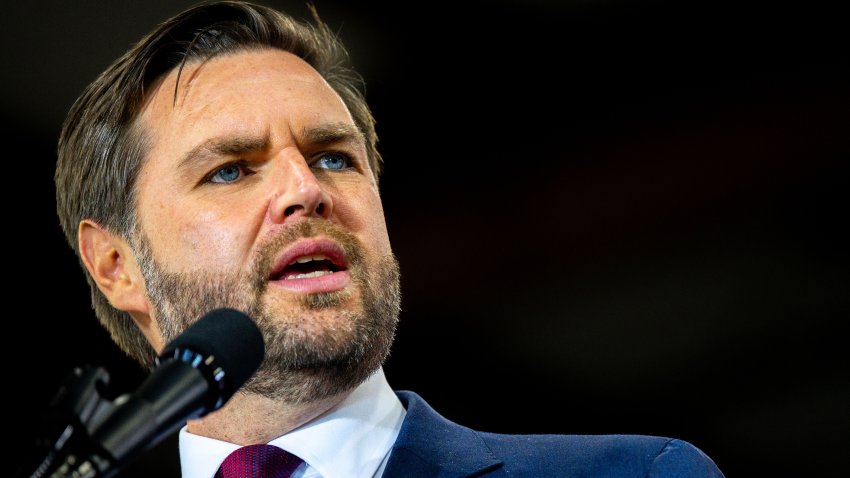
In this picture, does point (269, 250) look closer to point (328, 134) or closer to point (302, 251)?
point (302, 251)

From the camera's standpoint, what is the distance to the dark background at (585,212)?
2.37 m

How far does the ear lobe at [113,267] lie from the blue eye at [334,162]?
40cm

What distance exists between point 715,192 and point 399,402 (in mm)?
1045

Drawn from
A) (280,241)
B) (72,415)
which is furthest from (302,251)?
(72,415)

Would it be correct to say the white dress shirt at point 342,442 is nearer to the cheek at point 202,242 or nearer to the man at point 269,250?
the man at point 269,250

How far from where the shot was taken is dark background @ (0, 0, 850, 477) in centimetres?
237

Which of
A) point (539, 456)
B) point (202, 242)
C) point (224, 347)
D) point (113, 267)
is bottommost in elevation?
point (113, 267)

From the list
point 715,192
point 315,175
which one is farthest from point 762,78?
point 315,175

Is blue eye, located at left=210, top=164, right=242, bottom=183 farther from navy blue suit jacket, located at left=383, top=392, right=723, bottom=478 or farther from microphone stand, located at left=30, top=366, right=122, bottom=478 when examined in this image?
microphone stand, located at left=30, top=366, right=122, bottom=478

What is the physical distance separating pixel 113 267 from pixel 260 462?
575mm

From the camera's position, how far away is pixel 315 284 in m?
1.64

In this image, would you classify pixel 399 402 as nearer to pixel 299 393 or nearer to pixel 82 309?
pixel 299 393

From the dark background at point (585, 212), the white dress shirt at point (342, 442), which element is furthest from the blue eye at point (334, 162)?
the dark background at point (585, 212)

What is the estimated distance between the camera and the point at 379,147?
8.74 feet
